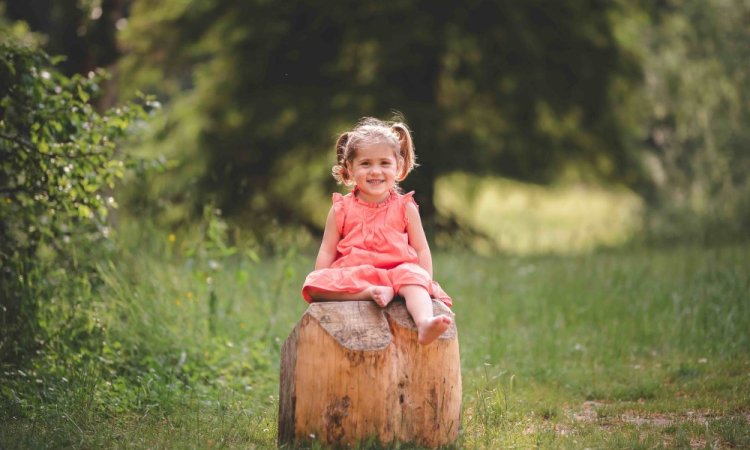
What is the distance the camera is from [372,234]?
4.71 m

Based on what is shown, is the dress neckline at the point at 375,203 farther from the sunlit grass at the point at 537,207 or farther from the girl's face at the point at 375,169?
the sunlit grass at the point at 537,207

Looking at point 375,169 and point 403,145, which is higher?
point 403,145

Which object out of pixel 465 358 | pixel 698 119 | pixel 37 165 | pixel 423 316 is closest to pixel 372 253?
pixel 423 316

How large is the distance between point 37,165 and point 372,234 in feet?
7.98

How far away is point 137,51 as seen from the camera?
10742 mm

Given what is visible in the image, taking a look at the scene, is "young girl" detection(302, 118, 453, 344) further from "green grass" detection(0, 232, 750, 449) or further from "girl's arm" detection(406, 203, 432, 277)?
"green grass" detection(0, 232, 750, 449)

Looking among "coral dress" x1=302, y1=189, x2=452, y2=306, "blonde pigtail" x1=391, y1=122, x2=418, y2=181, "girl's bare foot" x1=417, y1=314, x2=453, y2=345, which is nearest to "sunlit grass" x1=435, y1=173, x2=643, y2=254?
"blonde pigtail" x1=391, y1=122, x2=418, y2=181

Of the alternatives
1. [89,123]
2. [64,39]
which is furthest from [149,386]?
[64,39]

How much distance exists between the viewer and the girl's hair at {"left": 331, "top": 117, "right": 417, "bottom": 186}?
476 centimetres

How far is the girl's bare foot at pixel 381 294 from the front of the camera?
4.39 m

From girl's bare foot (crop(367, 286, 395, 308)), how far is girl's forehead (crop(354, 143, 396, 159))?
0.71m

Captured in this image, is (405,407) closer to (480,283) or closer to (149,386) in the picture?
(149,386)

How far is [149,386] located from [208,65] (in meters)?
6.04

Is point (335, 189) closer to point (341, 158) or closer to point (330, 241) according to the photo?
point (341, 158)
